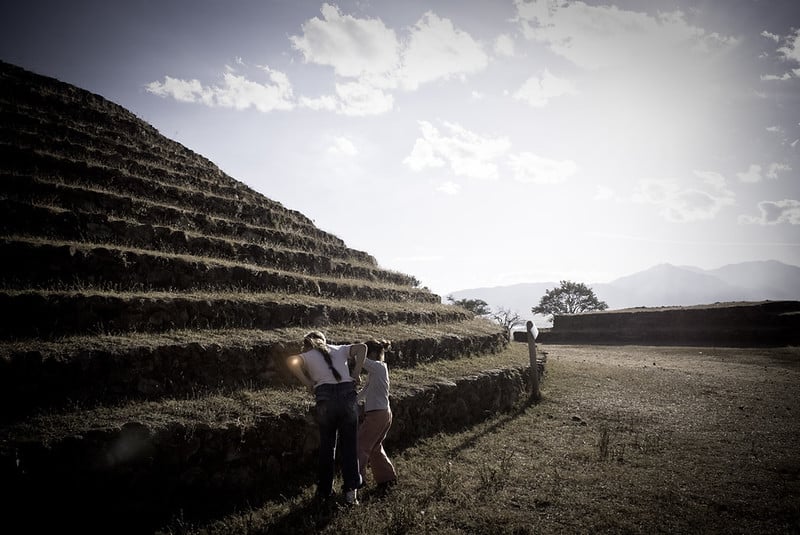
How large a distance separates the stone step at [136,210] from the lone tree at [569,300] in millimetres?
60872

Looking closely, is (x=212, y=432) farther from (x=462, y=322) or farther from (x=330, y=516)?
(x=462, y=322)

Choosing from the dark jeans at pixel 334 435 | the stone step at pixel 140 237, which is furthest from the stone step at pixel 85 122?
the dark jeans at pixel 334 435

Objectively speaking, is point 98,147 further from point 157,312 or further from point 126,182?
point 157,312

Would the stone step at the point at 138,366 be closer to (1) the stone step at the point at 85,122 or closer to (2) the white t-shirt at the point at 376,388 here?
(2) the white t-shirt at the point at 376,388

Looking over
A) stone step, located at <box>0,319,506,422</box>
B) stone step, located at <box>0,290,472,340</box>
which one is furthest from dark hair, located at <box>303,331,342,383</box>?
stone step, located at <box>0,290,472,340</box>

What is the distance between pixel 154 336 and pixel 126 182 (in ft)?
20.7

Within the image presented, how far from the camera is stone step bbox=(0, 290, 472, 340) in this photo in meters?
5.21

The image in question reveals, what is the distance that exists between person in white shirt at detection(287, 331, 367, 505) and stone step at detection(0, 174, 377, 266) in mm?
6264

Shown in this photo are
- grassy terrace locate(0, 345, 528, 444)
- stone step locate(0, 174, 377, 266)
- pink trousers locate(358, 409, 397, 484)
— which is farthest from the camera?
stone step locate(0, 174, 377, 266)

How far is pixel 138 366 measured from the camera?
5.18 meters

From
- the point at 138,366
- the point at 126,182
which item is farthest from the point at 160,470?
the point at 126,182

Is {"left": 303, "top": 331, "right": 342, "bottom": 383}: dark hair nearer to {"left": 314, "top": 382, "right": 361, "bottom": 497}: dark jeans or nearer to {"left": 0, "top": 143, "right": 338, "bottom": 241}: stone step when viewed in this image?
{"left": 314, "top": 382, "right": 361, "bottom": 497}: dark jeans

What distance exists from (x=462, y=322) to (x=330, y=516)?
9469 millimetres

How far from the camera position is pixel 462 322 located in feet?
43.1
